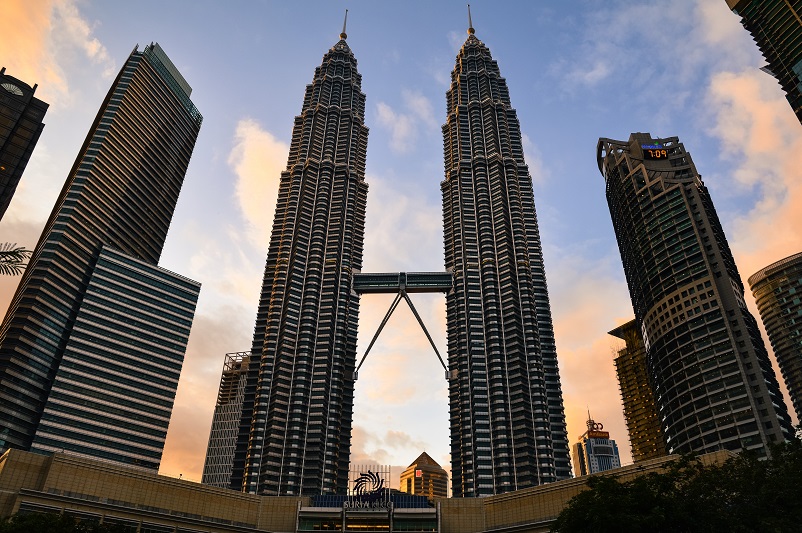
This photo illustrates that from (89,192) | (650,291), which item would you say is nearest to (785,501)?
(650,291)

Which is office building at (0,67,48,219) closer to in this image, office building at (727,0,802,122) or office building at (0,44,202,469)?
office building at (0,44,202,469)


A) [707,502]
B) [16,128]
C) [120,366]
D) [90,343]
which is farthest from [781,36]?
[90,343]

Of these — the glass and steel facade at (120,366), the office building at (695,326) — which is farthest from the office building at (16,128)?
the office building at (695,326)

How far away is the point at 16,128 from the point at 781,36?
192452 millimetres

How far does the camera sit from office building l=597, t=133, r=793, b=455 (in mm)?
144375

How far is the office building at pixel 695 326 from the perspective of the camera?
144 m

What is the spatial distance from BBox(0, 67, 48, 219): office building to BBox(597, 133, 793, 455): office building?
164569mm

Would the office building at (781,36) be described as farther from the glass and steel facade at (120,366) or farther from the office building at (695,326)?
the glass and steel facade at (120,366)

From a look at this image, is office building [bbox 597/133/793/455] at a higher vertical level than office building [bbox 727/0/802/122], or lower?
lower

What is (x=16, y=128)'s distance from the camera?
12338 cm

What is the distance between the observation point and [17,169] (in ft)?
388

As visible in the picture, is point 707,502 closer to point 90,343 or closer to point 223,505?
point 223,505

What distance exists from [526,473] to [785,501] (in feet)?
428

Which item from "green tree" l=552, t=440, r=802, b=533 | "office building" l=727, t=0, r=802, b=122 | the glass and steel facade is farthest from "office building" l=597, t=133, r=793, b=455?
the glass and steel facade
